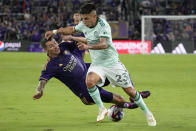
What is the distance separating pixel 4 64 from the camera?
81.3 feet

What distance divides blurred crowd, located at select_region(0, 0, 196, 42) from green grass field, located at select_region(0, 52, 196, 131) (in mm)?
15018

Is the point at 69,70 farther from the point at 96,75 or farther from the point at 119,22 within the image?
the point at 119,22

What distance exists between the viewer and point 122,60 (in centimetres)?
2723

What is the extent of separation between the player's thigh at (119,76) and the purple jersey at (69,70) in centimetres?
99

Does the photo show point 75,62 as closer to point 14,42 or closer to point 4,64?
point 4,64

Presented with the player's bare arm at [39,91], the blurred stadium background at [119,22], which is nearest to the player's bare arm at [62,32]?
the player's bare arm at [39,91]

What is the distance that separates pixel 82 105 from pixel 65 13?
2785 cm

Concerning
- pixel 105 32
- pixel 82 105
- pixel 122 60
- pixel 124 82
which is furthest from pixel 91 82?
pixel 122 60

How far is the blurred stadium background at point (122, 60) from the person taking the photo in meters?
9.55

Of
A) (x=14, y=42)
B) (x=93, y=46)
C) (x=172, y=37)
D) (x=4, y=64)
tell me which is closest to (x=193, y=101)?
(x=93, y=46)

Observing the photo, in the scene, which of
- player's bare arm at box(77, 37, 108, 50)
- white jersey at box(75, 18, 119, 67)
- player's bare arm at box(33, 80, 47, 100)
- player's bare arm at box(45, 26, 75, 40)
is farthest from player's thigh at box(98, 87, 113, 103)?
player's bare arm at box(77, 37, 108, 50)

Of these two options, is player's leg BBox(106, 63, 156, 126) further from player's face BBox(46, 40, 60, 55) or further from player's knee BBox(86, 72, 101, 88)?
player's face BBox(46, 40, 60, 55)

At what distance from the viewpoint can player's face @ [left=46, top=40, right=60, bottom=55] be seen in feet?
30.3

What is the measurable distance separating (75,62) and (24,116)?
5.16 feet
